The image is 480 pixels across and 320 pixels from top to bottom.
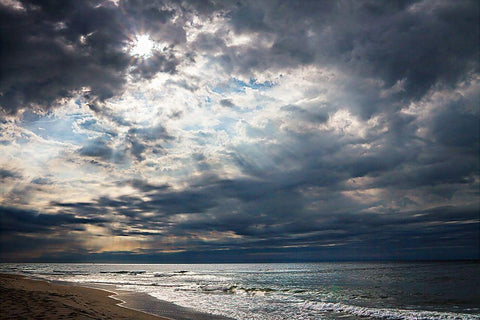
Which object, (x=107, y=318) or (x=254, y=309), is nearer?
(x=107, y=318)

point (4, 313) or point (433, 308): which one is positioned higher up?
point (4, 313)

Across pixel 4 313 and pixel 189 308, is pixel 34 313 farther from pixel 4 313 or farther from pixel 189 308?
pixel 189 308

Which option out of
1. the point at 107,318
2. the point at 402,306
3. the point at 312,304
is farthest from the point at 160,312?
the point at 402,306

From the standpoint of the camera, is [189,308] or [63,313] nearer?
[63,313]

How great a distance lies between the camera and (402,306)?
86.6ft

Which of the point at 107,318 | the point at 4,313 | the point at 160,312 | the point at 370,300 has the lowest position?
the point at 370,300

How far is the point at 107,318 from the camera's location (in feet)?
56.4

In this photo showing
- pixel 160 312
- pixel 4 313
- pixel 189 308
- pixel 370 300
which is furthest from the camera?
pixel 370 300

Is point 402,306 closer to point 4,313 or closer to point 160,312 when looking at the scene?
point 160,312

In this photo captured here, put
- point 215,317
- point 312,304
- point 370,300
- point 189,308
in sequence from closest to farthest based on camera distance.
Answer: point 215,317 → point 189,308 → point 312,304 → point 370,300

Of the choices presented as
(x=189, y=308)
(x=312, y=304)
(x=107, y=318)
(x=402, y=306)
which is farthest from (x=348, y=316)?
(x=107, y=318)

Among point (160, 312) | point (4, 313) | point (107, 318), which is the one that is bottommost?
point (160, 312)

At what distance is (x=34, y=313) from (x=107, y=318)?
12.3 ft

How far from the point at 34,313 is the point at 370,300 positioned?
95.9 feet
